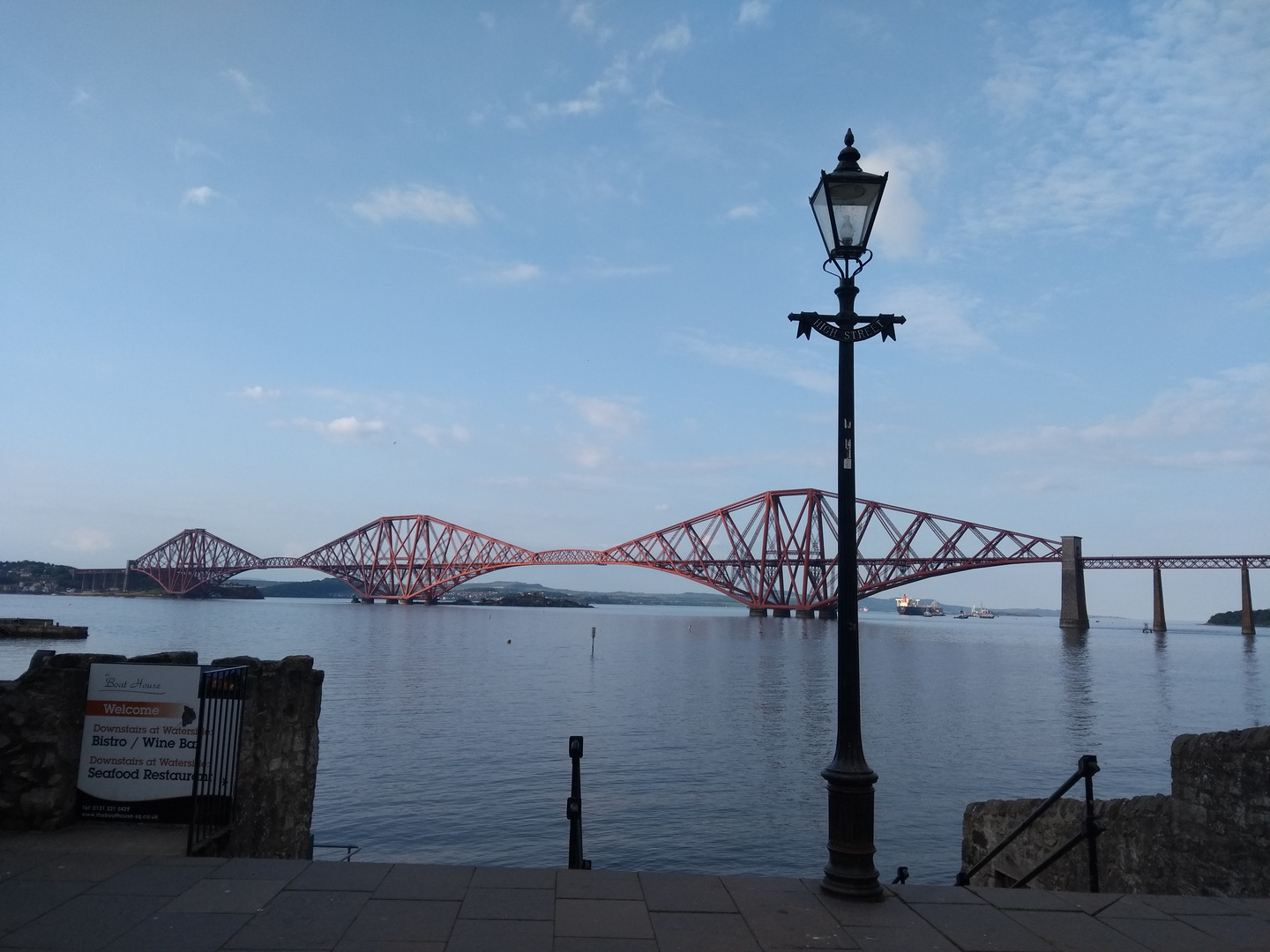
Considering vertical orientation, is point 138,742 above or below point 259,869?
above

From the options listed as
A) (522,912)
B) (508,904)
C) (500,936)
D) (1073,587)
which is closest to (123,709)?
(508,904)

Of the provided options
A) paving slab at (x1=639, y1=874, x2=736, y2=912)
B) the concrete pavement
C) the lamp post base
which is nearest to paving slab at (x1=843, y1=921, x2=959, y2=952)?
the concrete pavement

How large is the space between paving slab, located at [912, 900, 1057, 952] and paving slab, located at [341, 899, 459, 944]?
289 centimetres

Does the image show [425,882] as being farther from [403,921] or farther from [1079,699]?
[1079,699]

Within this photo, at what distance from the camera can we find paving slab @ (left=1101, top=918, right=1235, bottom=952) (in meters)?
5.08

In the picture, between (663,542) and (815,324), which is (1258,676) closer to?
(815,324)

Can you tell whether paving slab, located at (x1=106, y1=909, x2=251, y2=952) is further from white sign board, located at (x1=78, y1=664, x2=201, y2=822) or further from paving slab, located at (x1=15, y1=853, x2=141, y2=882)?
white sign board, located at (x1=78, y1=664, x2=201, y2=822)

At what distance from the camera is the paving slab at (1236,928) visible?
5.16m

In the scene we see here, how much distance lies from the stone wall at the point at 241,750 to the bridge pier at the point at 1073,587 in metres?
110

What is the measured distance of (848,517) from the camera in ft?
23.8

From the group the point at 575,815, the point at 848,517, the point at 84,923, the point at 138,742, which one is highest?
the point at 848,517

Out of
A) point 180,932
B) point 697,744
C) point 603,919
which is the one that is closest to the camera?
point 180,932

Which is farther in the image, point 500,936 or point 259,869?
point 259,869

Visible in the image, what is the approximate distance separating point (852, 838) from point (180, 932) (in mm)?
4012
